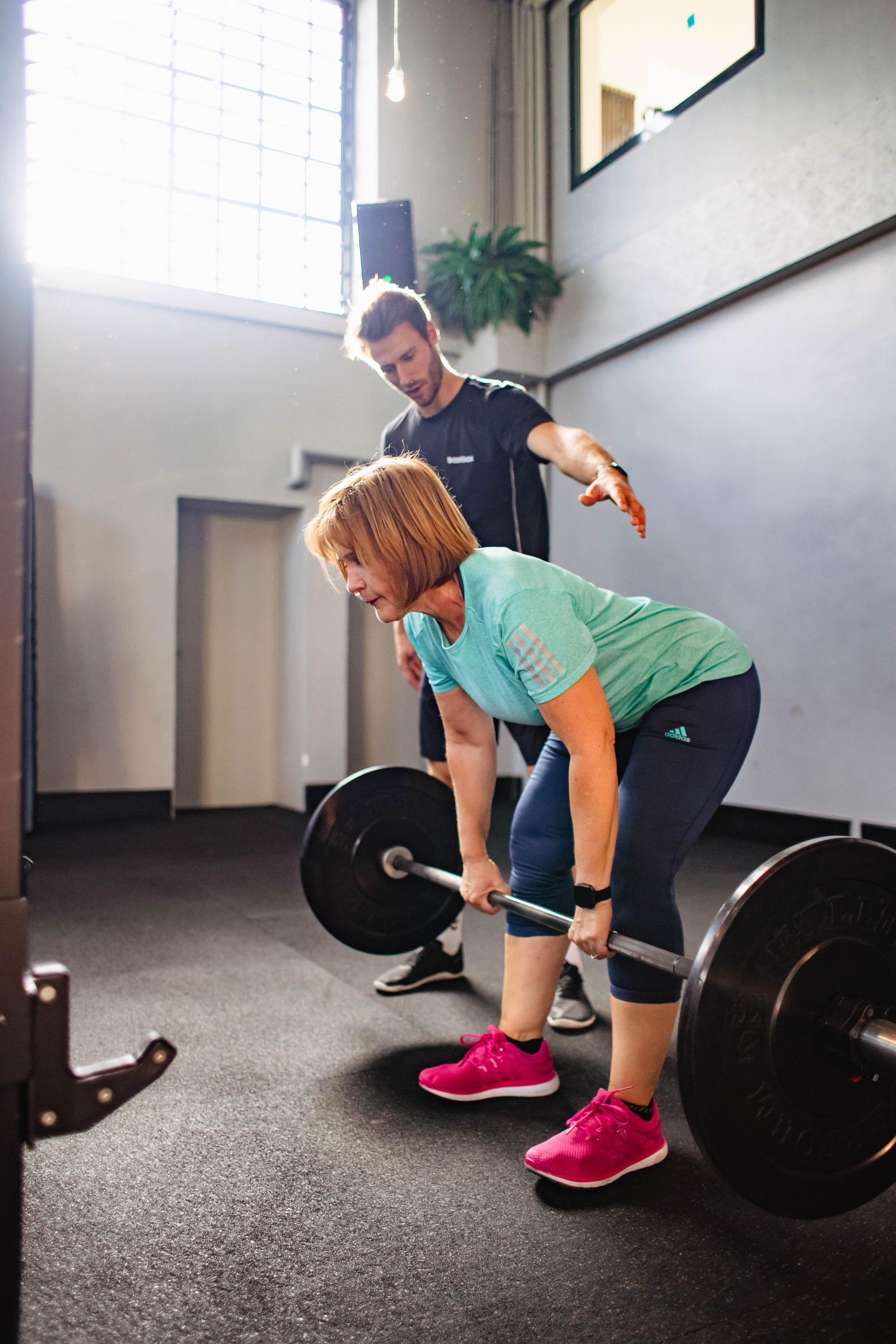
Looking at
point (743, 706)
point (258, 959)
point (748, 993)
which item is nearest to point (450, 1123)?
point (748, 993)

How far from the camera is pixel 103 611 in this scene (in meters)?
4.49

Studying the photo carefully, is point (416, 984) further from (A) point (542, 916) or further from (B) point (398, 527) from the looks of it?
(B) point (398, 527)

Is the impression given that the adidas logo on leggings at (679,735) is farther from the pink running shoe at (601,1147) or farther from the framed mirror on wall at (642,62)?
the framed mirror on wall at (642,62)

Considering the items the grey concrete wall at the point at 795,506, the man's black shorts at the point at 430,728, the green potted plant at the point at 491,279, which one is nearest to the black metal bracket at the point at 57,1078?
the man's black shorts at the point at 430,728

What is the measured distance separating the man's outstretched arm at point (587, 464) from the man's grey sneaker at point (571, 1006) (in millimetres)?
854

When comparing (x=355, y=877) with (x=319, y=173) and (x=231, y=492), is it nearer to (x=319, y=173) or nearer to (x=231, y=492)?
(x=231, y=492)

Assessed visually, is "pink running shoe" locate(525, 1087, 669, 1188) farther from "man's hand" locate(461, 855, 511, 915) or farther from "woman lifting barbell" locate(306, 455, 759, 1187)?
"man's hand" locate(461, 855, 511, 915)

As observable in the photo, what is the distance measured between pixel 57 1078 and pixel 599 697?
2.26 ft

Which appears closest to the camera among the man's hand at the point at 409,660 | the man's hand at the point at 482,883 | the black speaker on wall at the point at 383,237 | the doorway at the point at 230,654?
the man's hand at the point at 482,883

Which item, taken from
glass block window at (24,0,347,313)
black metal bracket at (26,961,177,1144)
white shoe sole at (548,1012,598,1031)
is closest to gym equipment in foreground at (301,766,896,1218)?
black metal bracket at (26,961,177,1144)

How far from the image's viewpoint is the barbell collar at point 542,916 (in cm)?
102

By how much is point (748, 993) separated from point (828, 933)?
0.11 m

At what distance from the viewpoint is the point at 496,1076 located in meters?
1.40

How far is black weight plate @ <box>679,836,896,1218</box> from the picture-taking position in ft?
2.85
